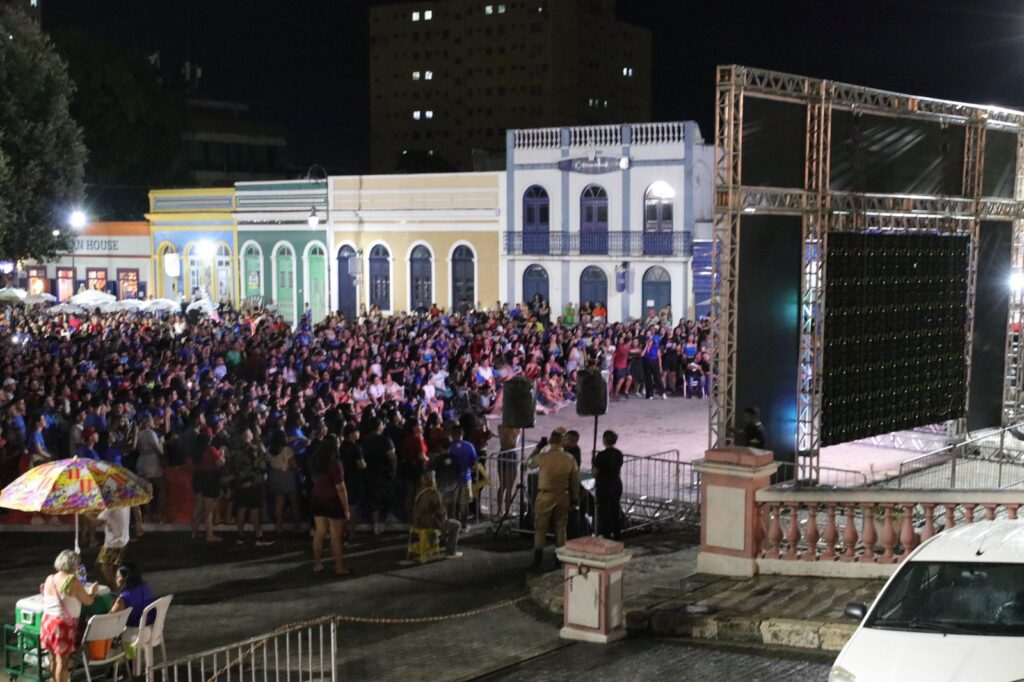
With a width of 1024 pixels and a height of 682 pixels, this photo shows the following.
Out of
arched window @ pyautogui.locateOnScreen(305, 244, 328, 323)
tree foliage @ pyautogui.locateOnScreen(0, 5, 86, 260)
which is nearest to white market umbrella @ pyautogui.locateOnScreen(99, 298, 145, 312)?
tree foliage @ pyautogui.locateOnScreen(0, 5, 86, 260)

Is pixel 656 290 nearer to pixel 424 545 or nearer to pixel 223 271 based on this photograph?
pixel 223 271

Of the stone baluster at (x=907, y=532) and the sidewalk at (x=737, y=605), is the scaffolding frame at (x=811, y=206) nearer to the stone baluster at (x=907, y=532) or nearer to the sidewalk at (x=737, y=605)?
the sidewalk at (x=737, y=605)

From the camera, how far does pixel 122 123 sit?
189 feet

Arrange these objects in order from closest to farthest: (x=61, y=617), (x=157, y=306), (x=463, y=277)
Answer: (x=61, y=617)
(x=157, y=306)
(x=463, y=277)

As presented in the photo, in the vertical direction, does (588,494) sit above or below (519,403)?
below

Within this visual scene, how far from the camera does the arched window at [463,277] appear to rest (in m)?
41.9

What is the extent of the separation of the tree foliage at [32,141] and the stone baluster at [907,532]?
29050mm

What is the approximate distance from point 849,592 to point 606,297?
28.5 meters

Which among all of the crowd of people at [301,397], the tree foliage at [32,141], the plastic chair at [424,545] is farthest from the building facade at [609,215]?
the plastic chair at [424,545]

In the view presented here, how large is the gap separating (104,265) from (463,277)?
58.2ft

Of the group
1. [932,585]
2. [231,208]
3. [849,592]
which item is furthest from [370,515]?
[231,208]

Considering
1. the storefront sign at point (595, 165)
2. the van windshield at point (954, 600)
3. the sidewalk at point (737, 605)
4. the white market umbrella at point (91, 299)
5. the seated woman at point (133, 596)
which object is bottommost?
the sidewalk at point (737, 605)

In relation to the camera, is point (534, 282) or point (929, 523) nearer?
point (929, 523)

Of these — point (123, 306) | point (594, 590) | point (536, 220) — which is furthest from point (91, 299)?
point (594, 590)
